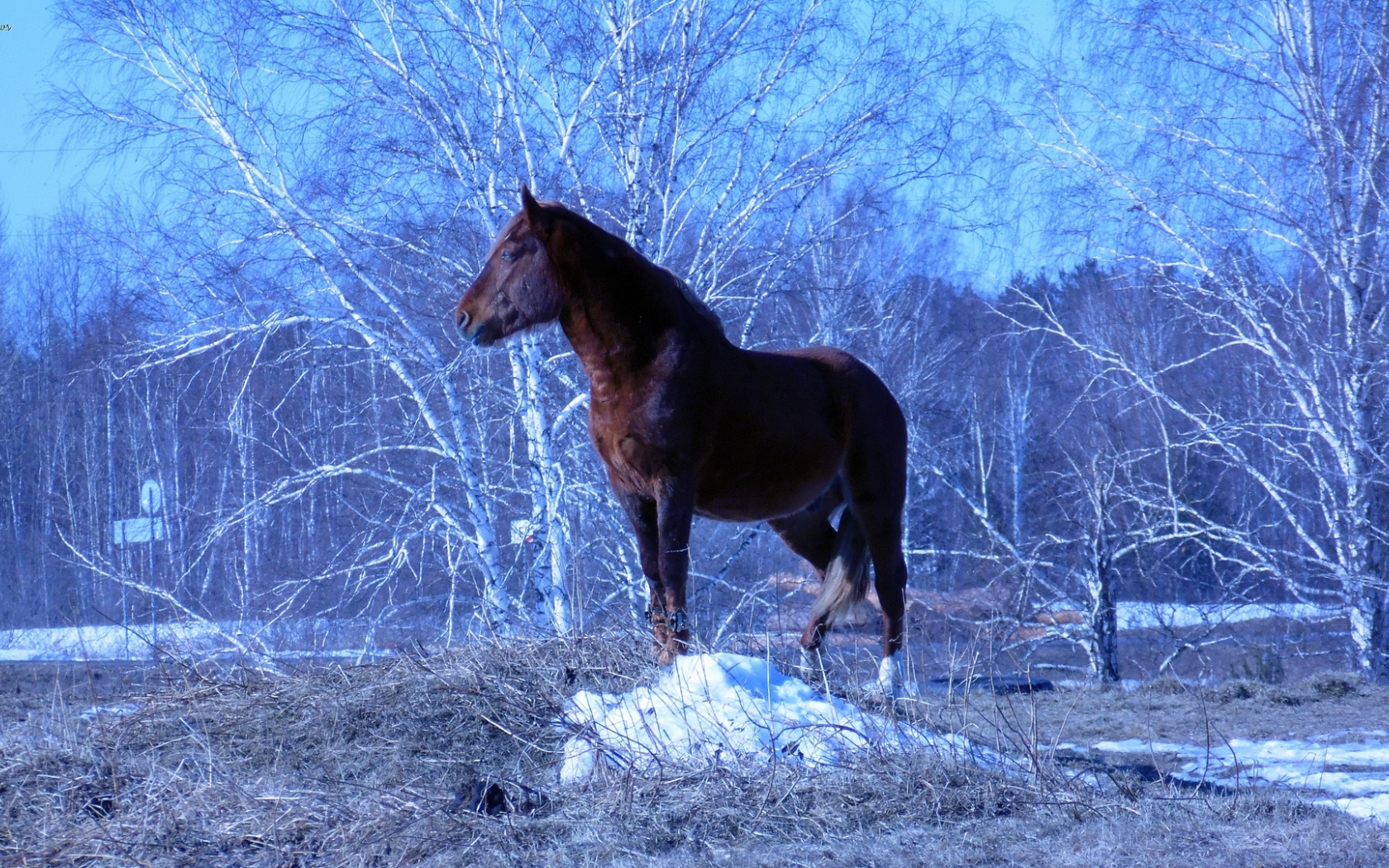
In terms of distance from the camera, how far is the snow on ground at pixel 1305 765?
12.7ft

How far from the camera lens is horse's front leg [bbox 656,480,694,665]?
4.23m

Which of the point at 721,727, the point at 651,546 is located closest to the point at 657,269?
the point at 651,546

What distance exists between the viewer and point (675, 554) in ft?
14.0

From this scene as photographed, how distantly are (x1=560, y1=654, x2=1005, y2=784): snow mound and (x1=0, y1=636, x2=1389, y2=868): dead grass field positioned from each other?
0.10 meters

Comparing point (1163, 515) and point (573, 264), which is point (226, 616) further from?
point (1163, 515)

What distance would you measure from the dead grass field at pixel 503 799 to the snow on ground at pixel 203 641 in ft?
2.82

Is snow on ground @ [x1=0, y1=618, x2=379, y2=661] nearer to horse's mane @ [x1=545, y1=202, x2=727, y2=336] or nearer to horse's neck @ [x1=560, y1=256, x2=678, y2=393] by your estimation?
horse's neck @ [x1=560, y1=256, x2=678, y2=393]

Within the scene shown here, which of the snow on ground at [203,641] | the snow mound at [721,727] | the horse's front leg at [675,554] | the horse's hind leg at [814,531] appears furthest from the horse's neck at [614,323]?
the snow on ground at [203,641]

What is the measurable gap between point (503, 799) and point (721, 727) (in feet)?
2.39

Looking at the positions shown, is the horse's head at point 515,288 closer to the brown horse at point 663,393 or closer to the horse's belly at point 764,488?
the brown horse at point 663,393

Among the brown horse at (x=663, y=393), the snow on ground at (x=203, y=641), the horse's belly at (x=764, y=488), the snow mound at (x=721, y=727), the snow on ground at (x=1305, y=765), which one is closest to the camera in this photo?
the snow mound at (x=721, y=727)

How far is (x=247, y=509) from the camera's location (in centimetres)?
847

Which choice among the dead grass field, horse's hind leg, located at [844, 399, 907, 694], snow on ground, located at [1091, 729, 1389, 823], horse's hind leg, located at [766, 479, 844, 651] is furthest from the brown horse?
snow on ground, located at [1091, 729, 1389, 823]

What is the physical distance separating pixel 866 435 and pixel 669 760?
1.84 m
